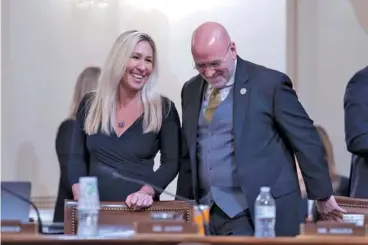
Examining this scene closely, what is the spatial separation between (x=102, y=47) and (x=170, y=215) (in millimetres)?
2633

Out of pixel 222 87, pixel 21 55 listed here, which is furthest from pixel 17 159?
pixel 222 87

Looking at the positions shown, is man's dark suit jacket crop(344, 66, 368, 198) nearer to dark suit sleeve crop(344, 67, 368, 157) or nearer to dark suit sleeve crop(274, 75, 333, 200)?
dark suit sleeve crop(344, 67, 368, 157)

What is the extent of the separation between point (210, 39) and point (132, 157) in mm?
524

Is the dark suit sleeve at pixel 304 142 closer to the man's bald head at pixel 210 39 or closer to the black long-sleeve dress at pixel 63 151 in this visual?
the man's bald head at pixel 210 39

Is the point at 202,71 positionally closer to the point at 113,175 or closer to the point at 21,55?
the point at 113,175

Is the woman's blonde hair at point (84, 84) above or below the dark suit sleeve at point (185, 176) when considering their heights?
above

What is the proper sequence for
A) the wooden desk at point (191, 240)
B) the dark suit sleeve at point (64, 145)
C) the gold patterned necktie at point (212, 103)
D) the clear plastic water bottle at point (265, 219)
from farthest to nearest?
the dark suit sleeve at point (64, 145) < the gold patterned necktie at point (212, 103) < the clear plastic water bottle at point (265, 219) < the wooden desk at point (191, 240)

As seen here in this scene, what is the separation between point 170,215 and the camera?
96.8 inches

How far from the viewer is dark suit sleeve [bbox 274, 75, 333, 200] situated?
2.80 meters

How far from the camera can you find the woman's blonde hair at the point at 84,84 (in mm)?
4508

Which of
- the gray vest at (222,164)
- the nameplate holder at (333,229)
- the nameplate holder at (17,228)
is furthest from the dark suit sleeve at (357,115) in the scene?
the nameplate holder at (17,228)

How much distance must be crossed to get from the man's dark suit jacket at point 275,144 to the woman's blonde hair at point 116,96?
240mm

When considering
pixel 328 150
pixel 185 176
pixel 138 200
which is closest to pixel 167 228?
pixel 138 200

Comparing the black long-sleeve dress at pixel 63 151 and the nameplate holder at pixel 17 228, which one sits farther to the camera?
the black long-sleeve dress at pixel 63 151
